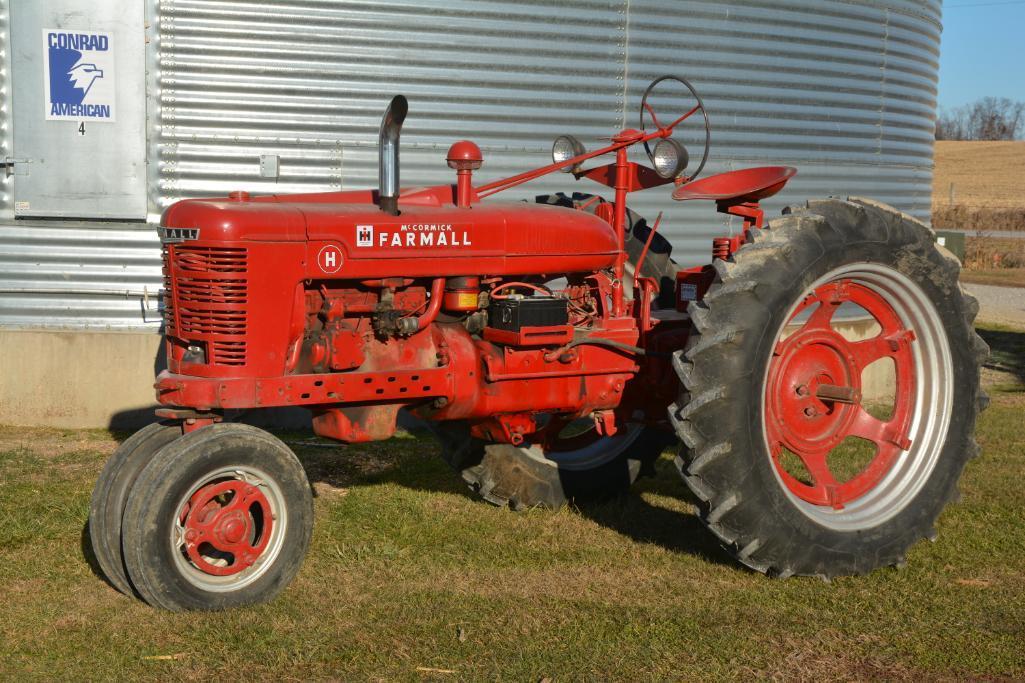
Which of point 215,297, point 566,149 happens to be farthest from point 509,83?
point 215,297

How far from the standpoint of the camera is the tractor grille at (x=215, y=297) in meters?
4.64

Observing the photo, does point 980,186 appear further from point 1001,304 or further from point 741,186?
point 741,186

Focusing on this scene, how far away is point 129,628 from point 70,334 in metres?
4.49

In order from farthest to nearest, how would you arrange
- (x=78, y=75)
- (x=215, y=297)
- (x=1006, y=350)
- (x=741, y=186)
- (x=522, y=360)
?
(x=1006, y=350), (x=78, y=75), (x=741, y=186), (x=522, y=360), (x=215, y=297)

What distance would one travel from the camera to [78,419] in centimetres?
847

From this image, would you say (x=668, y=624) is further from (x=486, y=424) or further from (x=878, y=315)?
(x=878, y=315)

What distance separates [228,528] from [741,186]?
2.84 meters

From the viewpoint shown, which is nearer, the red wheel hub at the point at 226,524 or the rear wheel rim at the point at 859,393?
the red wheel hub at the point at 226,524

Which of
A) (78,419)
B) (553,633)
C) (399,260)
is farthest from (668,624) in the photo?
(78,419)

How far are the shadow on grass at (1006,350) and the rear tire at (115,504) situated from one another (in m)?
8.33

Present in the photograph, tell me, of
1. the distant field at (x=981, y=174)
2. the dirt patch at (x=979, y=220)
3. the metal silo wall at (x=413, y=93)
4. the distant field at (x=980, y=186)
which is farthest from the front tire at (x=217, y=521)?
the distant field at (x=981, y=174)

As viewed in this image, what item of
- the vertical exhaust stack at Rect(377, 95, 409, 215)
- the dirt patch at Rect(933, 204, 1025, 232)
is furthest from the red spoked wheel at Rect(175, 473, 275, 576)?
the dirt patch at Rect(933, 204, 1025, 232)

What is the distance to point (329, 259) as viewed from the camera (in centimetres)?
479

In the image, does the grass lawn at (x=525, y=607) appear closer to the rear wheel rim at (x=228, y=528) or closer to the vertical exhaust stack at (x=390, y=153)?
the rear wheel rim at (x=228, y=528)
